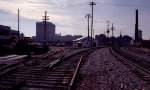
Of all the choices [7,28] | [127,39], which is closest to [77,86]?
[7,28]

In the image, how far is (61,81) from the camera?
1254cm

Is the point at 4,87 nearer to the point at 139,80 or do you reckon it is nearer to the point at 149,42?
the point at 139,80

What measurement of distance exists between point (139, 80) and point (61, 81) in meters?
3.56

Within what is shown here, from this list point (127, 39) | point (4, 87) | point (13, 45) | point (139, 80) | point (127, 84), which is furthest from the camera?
point (127, 39)

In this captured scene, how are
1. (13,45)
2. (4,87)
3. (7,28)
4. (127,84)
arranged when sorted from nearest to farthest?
(4,87) < (127,84) < (13,45) < (7,28)

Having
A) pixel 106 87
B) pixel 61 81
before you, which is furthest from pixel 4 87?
pixel 106 87

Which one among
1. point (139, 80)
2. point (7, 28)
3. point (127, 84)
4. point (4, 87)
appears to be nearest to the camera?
point (4, 87)

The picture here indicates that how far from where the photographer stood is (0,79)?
12.7 m

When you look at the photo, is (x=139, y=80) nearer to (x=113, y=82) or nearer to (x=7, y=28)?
(x=113, y=82)

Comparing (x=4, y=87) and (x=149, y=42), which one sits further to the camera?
(x=149, y=42)

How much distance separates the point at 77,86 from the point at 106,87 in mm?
1088

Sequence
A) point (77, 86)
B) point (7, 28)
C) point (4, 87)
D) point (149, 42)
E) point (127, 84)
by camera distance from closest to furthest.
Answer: point (4, 87)
point (77, 86)
point (127, 84)
point (7, 28)
point (149, 42)

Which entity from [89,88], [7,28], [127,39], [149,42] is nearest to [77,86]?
[89,88]

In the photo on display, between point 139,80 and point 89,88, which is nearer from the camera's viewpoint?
point 89,88
